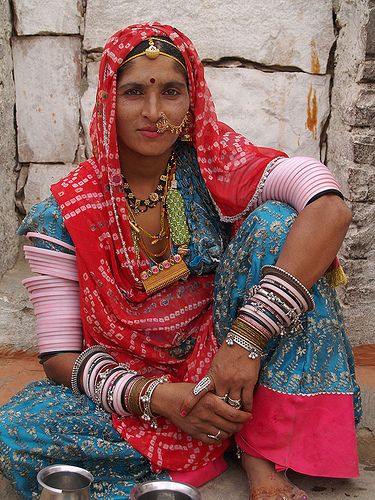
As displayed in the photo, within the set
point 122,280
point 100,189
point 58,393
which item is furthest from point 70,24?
point 58,393

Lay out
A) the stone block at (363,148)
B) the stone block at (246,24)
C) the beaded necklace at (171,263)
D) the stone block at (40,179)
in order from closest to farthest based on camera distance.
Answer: the beaded necklace at (171,263) → the stone block at (363,148) → the stone block at (246,24) → the stone block at (40,179)

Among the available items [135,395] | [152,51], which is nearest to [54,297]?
[135,395]

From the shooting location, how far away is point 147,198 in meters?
2.39

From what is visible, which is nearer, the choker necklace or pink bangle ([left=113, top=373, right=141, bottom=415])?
pink bangle ([left=113, top=373, right=141, bottom=415])

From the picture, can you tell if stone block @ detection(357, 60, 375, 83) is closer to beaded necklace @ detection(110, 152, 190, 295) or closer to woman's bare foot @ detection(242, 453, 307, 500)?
beaded necklace @ detection(110, 152, 190, 295)

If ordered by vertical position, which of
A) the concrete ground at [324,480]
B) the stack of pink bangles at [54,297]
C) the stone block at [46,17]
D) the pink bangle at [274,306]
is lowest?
the concrete ground at [324,480]

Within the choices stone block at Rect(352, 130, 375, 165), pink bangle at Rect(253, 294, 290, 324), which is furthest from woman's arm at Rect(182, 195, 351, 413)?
stone block at Rect(352, 130, 375, 165)

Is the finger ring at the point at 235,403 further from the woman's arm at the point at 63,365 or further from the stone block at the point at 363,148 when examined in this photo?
the stone block at the point at 363,148

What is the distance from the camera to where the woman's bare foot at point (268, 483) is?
204cm

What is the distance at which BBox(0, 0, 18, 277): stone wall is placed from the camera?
3307 millimetres

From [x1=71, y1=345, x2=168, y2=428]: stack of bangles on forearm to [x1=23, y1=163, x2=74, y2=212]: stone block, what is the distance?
1.44 meters

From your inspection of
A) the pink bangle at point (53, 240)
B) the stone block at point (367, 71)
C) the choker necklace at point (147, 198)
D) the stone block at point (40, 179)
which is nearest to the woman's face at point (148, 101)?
the choker necklace at point (147, 198)

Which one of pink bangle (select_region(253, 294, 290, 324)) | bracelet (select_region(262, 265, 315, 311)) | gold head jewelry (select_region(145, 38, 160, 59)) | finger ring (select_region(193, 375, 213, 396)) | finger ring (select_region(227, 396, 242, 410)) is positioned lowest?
finger ring (select_region(227, 396, 242, 410))

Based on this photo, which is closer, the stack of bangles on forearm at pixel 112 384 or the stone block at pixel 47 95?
→ the stack of bangles on forearm at pixel 112 384
